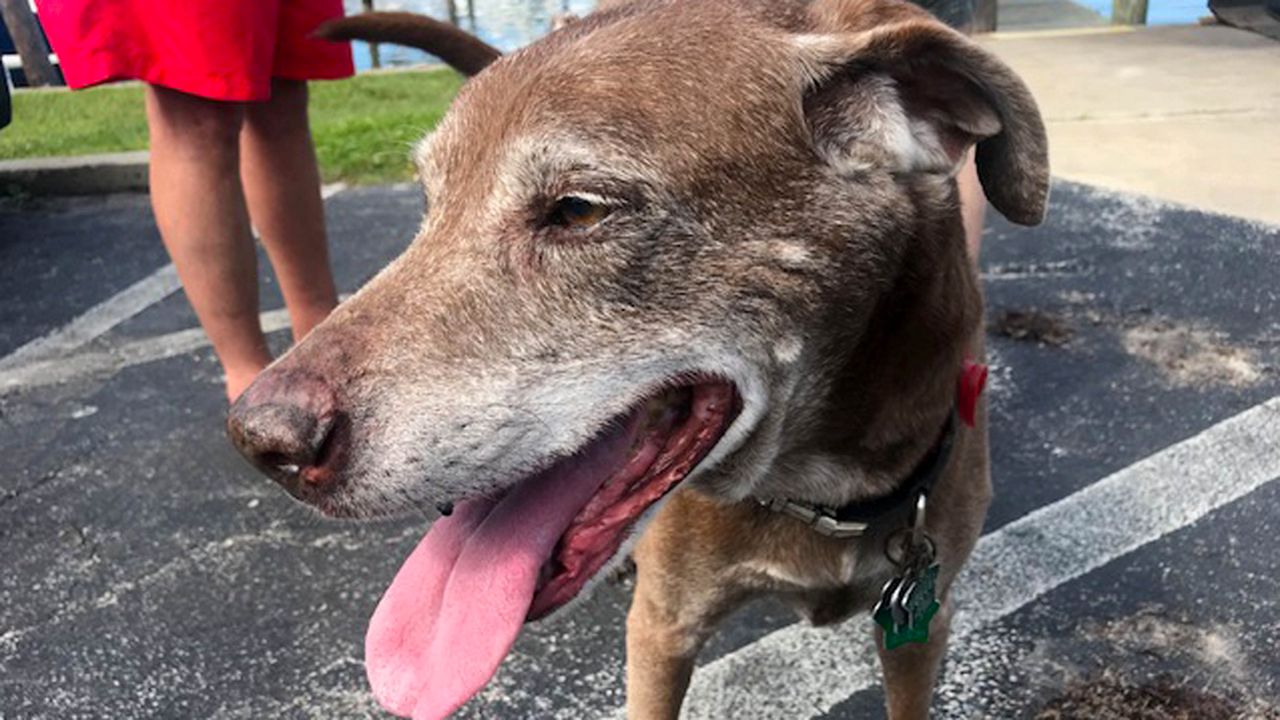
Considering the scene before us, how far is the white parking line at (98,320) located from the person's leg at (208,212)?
Answer: 3.13ft

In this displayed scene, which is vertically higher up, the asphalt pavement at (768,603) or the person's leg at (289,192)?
the person's leg at (289,192)

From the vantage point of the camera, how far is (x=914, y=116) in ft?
6.07

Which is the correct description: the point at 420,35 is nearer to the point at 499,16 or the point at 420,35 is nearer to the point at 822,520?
the point at 822,520

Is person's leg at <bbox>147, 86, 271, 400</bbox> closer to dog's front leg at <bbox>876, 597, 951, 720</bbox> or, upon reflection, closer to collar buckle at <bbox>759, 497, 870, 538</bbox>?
collar buckle at <bbox>759, 497, 870, 538</bbox>

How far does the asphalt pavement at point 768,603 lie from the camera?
256 cm

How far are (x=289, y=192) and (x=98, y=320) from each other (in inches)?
63.0

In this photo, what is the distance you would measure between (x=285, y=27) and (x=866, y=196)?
2257 millimetres

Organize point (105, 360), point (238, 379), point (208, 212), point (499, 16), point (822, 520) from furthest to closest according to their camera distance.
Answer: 1. point (499, 16)
2. point (105, 360)
3. point (238, 379)
4. point (208, 212)
5. point (822, 520)

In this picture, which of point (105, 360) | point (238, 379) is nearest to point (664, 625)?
point (238, 379)

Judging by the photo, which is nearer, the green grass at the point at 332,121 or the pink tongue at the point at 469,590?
the pink tongue at the point at 469,590

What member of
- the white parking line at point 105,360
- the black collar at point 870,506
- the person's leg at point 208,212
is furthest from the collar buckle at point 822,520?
the white parking line at point 105,360

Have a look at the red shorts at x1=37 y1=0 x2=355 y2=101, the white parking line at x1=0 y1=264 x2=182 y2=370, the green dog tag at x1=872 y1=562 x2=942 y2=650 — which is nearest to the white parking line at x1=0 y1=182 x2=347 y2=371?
the white parking line at x1=0 y1=264 x2=182 y2=370

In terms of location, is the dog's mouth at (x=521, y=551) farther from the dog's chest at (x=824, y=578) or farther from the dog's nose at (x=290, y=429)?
the dog's chest at (x=824, y=578)

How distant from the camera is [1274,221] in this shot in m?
5.11
